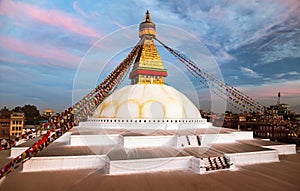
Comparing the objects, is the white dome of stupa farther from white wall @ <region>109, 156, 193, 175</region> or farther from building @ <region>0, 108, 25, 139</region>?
building @ <region>0, 108, 25, 139</region>

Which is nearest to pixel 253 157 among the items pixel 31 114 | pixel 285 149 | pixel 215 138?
pixel 215 138

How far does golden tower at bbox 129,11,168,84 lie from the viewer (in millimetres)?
12164

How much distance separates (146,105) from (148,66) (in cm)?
337

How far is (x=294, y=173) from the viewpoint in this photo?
577cm

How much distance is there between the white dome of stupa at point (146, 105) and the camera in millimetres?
9922

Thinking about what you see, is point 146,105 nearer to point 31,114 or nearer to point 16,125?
point 16,125

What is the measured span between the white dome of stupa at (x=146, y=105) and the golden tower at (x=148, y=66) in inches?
44.2

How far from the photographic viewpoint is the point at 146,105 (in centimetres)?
999

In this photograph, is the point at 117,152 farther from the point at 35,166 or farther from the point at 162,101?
the point at 162,101

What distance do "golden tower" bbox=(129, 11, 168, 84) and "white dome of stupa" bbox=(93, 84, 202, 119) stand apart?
1.12m

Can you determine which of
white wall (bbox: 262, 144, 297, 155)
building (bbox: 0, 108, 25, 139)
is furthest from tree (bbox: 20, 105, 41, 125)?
white wall (bbox: 262, 144, 297, 155)

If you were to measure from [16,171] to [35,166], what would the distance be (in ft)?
2.01

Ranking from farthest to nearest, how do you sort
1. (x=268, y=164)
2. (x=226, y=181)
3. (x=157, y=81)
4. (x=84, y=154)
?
(x=157, y=81) < (x=268, y=164) < (x=84, y=154) < (x=226, y=181)

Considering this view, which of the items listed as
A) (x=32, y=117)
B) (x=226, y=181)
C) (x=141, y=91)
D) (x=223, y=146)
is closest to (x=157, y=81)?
(x=141, y=91)
